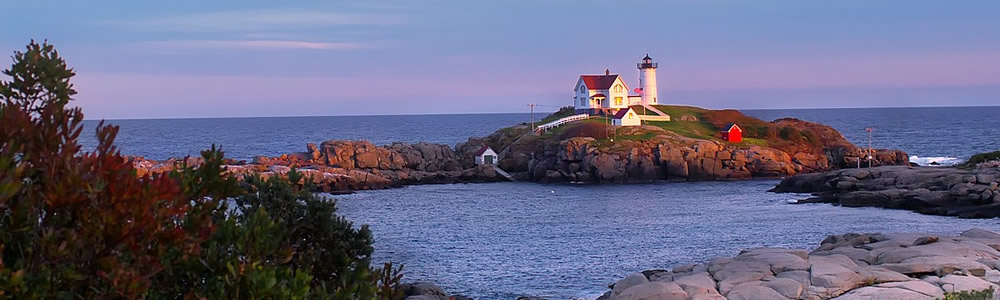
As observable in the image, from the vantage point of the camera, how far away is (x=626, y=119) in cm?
9819

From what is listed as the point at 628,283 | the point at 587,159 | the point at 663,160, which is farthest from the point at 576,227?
Answer: the point at 663,160

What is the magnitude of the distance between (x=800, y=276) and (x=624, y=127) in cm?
6941

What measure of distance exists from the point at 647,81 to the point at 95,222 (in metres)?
113

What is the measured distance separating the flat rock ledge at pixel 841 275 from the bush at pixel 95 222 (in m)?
18.5

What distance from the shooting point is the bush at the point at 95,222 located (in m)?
5.79

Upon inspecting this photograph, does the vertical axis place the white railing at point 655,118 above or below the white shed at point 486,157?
above

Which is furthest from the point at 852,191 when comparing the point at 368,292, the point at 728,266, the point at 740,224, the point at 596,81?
the point at 368,292

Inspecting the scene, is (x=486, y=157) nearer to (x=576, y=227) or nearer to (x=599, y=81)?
(x=599, y=81)

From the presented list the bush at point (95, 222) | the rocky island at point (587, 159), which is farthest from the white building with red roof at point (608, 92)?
the bush at point (95, 222)

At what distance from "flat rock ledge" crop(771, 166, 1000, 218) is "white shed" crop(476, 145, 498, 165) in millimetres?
29817

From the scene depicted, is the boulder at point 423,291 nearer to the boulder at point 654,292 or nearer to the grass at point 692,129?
the boulder at point 654,292

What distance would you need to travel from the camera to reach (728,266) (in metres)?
28.2

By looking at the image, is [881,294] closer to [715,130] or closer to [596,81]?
[715,130]

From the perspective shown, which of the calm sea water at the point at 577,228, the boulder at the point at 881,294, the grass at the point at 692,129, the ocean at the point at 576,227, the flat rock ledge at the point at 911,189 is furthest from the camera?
the grass at the point at 692,129
